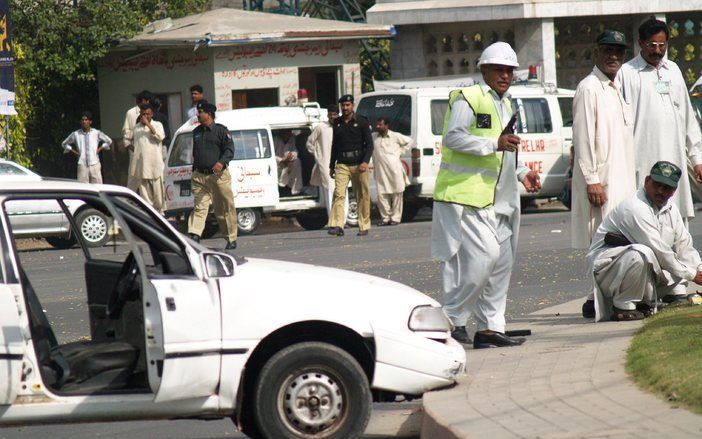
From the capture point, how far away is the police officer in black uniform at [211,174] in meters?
18.1

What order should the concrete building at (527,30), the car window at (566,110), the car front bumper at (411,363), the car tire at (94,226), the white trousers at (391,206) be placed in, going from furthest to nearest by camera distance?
the concrete building at (527,30) < the car window at (566,110) < the white trousers at (391,206) < the car tire at (94,226) < the car front bumper at (411,363)

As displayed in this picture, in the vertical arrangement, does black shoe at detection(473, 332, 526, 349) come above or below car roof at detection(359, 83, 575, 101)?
below

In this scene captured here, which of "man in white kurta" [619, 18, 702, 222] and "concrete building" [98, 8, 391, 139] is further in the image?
"concrete building" [98, 8, 391, 139]

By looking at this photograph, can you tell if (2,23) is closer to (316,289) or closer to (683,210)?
(683,210)

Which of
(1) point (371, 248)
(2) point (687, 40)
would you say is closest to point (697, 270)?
(1) point (371, 248)

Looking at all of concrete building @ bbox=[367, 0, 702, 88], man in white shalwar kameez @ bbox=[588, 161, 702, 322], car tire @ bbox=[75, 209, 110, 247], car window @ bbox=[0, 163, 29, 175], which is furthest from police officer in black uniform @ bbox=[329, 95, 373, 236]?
man in white shalwar kameez @ bbox=[588, 161, 702, 322]

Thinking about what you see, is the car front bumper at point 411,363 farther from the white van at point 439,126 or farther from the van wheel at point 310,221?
the van wheel at point 310,221

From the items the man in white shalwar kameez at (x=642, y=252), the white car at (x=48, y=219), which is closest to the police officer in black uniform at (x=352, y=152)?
the white car at (x=48, y=219)

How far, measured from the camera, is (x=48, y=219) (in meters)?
18.8

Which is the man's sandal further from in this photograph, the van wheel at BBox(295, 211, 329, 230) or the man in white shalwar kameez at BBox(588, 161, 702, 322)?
the van wheel at BBox(295, 211, 329, 230)

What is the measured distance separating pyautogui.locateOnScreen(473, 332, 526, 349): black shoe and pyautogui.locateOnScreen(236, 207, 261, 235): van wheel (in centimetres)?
1262

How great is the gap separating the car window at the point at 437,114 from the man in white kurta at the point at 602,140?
11945 mm

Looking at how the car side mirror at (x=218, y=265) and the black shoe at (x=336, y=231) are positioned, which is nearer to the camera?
the car side mirror at (x=218, y=265)

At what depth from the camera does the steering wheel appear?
6930 mm
